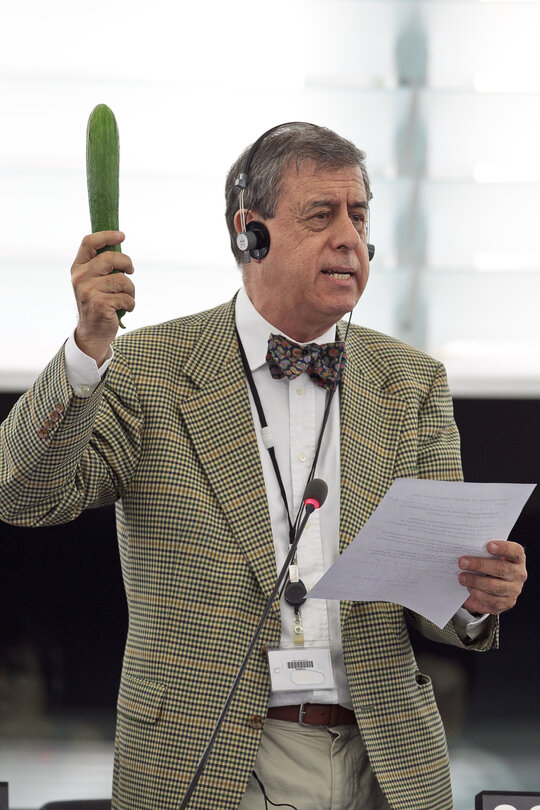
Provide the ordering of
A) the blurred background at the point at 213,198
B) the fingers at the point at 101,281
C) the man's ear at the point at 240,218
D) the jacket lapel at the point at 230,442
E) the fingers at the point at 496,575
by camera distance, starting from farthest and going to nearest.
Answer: the blurred background at the point at 213,198, the man's ear at the point at 240,218, the jacket lapel at the point at 230,442, the fingers at the point at 496,575, the fingers at the point at 101,281

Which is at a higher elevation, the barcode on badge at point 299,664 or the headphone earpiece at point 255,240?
the headphone earpiece at point 255,240

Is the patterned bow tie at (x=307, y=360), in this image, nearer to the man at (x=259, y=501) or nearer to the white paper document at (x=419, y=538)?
the man at (x=259, y=501)

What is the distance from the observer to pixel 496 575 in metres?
1.63

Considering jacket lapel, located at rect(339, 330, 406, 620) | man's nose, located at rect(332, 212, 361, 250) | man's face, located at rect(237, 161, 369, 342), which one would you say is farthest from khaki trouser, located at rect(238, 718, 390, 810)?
man's nose, located at rect(332, 212, 361, 250)

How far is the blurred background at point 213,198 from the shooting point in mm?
2576

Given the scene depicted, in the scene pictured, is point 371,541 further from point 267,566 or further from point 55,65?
point 55,65

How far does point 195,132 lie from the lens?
8.55ft

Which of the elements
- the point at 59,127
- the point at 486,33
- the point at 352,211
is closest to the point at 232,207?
the point at 352,211

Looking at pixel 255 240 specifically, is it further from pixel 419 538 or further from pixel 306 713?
pixel 306 713

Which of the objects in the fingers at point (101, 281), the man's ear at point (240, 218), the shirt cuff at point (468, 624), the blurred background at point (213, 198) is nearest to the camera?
the fingers at point (101, 281)

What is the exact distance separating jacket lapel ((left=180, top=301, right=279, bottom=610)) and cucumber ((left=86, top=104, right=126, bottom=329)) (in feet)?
1.29

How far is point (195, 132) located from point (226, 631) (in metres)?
1.44

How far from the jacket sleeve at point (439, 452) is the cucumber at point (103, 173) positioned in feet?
2.45

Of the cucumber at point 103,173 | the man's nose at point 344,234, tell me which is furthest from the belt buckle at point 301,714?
the man's nose at point 344,234
